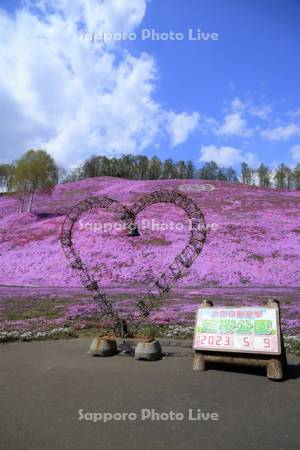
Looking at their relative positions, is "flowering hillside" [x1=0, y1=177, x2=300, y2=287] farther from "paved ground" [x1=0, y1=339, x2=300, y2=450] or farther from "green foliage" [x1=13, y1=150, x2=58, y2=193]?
"paved ground" [x1=0, y1=339, x2=300, y2=450]

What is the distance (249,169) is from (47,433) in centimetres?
10243

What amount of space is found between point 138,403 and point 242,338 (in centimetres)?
276

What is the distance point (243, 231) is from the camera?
3275 centimetres

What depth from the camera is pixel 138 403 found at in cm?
591

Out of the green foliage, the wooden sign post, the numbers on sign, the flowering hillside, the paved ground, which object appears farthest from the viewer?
the green foliage

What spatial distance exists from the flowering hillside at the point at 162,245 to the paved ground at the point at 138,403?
647 inches

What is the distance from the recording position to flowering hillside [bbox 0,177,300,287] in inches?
1005

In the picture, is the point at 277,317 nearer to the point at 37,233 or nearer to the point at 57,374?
the point at 57,374

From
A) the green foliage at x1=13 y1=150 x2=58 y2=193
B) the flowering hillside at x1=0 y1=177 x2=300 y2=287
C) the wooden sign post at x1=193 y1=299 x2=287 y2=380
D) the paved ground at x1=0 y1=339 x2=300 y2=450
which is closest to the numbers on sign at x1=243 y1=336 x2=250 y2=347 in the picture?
the wooden sign post at x1=193 y1=299 x2=287 y2=380

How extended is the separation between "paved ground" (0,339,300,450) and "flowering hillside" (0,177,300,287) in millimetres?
16444

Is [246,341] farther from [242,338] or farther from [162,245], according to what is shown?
[162,245]

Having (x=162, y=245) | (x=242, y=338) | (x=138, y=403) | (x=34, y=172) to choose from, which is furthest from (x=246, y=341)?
(x=34, y=172)

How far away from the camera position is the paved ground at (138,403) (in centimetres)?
474

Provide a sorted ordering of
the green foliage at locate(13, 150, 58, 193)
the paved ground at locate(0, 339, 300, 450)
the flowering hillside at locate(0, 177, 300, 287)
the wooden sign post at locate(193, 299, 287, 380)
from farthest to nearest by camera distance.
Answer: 1. the green foliage at locate(13, 150, 58, 193)
2. the flowering hillside at locate(0, 177, 300, 287)
3. the wooden sign post at locate(193, 299, 287, 380)
4. the paved ground at locate(0, 339, 300, 450)
